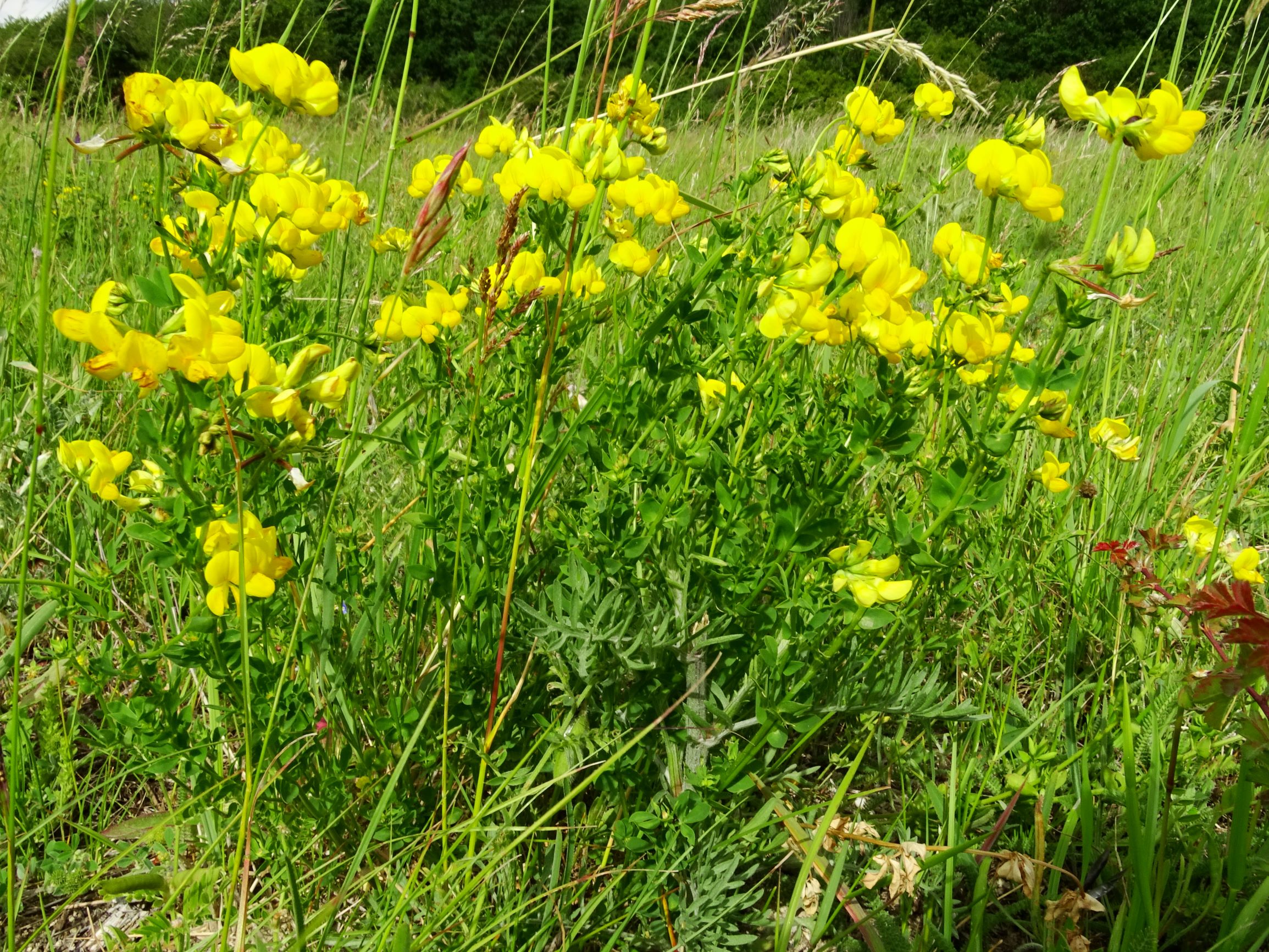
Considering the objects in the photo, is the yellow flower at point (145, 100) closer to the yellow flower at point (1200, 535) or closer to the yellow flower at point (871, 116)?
the yellow flower at point (871, 116)

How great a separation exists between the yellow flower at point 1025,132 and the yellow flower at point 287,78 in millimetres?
987

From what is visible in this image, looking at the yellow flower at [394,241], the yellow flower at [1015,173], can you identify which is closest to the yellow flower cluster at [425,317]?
the yellow flower at [394,241]

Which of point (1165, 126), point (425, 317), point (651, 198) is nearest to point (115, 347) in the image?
point (425, 317)

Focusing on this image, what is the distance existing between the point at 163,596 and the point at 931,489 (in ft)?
4.66

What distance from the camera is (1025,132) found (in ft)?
4.45

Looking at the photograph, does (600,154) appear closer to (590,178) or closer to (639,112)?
(590,178)

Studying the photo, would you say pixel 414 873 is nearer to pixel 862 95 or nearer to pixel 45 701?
pixel 45 701

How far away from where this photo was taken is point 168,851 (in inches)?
53.2

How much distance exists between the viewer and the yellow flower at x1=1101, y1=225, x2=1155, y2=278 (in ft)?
3.67

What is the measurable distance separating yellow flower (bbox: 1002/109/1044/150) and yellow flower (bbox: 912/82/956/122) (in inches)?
18.2

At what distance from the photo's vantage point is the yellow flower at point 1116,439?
5.24ft

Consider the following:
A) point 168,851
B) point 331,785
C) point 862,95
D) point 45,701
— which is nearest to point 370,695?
point 331,785

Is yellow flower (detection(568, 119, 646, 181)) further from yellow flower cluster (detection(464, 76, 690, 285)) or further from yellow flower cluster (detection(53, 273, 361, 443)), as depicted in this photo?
yellow flower cluster (detection(53, 273, 361, 443))

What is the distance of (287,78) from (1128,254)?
112 cm
